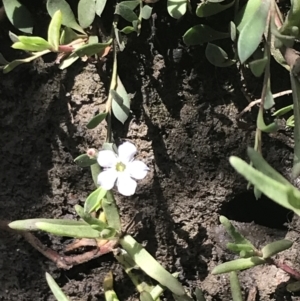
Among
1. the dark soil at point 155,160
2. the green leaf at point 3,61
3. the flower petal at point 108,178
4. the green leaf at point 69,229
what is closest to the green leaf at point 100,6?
the dark soil at point 155,160

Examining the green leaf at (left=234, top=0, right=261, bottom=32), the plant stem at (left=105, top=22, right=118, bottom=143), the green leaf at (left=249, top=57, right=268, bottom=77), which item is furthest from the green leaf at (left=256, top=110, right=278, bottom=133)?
the plant stem at (left=105, top=22, right=118, bottom=143)

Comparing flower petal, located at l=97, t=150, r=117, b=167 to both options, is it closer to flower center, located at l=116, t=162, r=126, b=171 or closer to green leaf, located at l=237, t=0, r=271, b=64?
flower center, located at l=116, t=162, r=126, b=171

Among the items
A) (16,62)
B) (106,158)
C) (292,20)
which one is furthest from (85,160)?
(292,20)

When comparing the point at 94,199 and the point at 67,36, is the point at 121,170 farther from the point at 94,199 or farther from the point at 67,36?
the point at 67,36

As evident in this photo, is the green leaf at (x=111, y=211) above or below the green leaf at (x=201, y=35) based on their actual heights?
below

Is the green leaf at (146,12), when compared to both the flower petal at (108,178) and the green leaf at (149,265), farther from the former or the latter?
the green leaf at (149,265)
